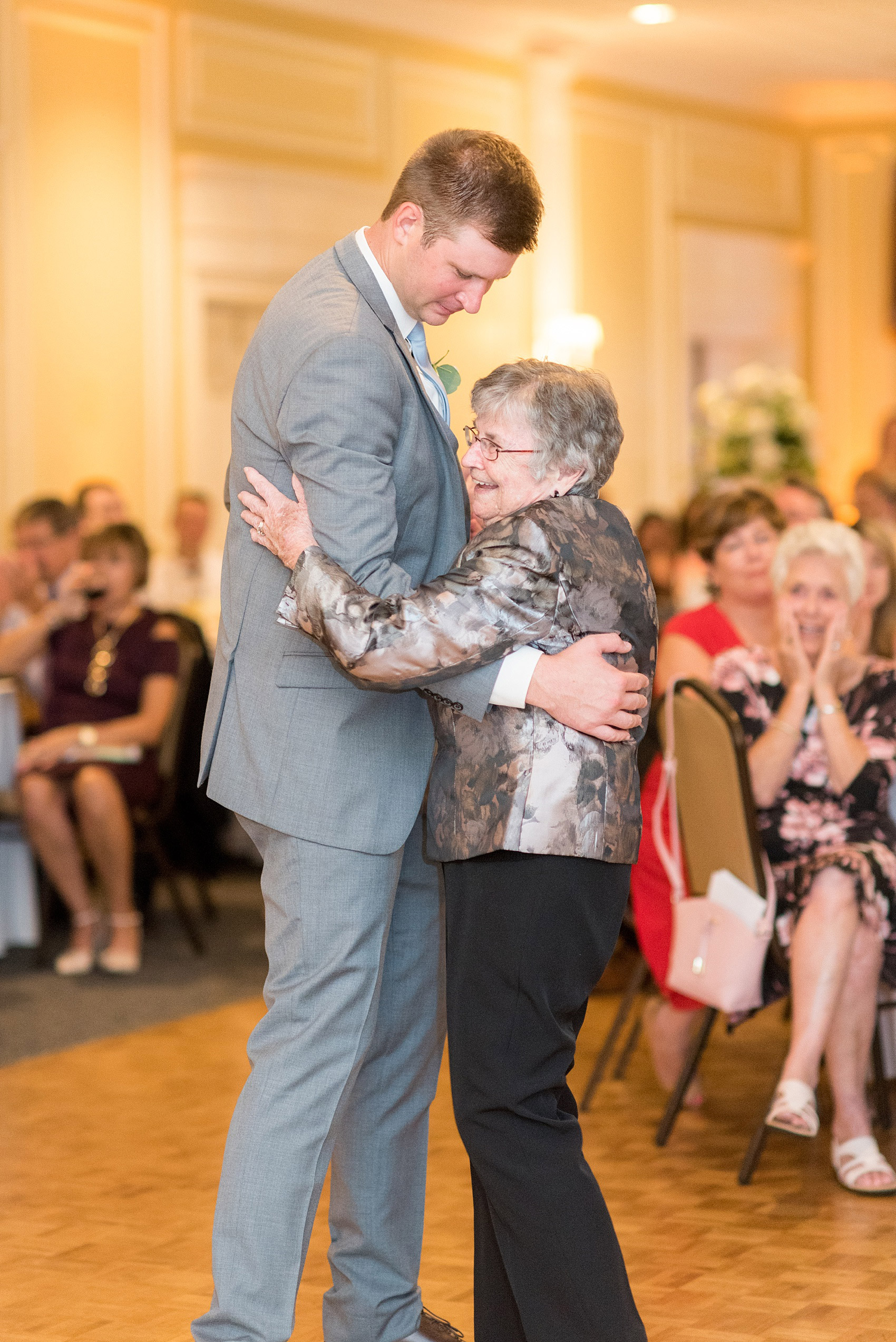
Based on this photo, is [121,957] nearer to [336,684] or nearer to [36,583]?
[36,583]

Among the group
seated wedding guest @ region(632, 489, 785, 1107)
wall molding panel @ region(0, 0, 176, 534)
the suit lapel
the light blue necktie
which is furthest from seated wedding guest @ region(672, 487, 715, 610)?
the suit lapel

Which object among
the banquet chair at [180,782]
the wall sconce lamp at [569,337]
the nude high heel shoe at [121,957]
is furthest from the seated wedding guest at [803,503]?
the wall sconce lamp at [569,337]

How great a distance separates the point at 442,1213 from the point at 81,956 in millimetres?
2462

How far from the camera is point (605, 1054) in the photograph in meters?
3.81

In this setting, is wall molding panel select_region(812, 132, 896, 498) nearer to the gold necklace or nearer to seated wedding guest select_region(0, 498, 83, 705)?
seated wedding guest select_region(0, 498, 83, 705)

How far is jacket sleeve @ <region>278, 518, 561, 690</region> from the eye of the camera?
77.4 inches

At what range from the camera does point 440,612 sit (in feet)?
6.47

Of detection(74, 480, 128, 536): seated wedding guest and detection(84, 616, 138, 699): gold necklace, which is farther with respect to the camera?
detection(74, 480, 128, 536): seated wedding guest

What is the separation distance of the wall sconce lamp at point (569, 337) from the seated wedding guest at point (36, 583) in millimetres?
3973

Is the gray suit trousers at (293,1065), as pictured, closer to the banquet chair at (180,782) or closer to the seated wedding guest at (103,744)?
the seated wedding guest at (103,744)

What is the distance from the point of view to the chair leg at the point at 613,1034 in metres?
3.77

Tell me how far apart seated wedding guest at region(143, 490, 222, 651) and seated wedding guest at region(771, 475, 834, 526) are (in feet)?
10.3

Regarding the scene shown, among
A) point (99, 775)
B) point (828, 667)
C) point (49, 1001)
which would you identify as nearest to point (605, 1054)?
point (828, 667)

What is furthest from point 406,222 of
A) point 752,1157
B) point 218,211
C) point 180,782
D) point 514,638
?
point 218,211
